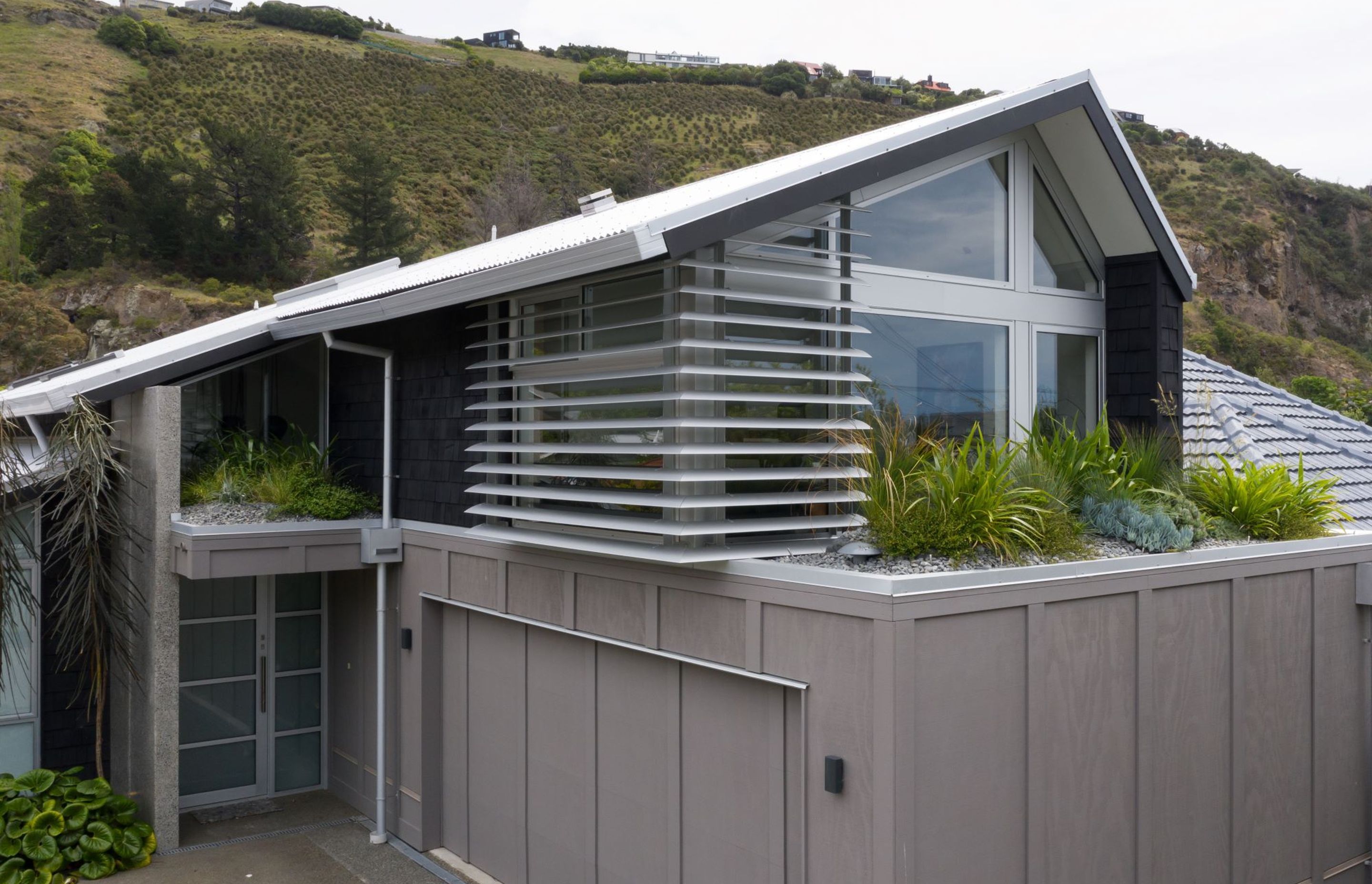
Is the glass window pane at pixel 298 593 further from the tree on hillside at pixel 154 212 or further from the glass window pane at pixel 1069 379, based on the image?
the tree on hillside at pixel 154 212

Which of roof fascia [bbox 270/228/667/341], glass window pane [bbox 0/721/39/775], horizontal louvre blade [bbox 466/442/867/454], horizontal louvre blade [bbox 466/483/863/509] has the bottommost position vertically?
glass window pane [bbox 0/721/39/775]

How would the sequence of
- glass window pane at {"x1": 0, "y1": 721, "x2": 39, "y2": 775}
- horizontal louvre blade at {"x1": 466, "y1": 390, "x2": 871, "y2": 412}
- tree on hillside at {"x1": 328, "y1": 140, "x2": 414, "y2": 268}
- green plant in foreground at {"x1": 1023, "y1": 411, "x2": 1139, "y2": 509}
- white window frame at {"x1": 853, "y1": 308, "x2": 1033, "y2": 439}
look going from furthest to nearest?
tree on hillside at {"x1": 328, "y1": 140, "x2": 414, "y2": 268} → glass window pane at {"x1": 0, "y1": 721, "x2": 39, "y2": 775} → white window frame at {"x1": 853, "y1": 308, "x2": 1033, "y2": 439} → green plant in foreground at {"x1": 1023, "y1": 411, "x2": 1139, "y2": 509} → horizontal louvre blade at {"x1": 466, "y1": 390, "x2": 871, "y2": 412}

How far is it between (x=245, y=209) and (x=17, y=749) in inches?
953

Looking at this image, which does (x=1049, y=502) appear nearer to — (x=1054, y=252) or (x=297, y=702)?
(x=1054, y=252)

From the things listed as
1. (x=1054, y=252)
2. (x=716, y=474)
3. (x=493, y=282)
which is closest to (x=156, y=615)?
(x=493, y=282)

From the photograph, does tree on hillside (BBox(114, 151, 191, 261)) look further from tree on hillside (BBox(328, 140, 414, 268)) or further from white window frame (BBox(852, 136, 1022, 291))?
white window frame (BBox(852, 136, 1022, 291))

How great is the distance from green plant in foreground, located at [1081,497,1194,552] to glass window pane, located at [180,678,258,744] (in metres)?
7.46

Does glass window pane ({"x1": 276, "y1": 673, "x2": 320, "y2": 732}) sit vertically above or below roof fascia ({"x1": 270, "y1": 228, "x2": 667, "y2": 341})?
below

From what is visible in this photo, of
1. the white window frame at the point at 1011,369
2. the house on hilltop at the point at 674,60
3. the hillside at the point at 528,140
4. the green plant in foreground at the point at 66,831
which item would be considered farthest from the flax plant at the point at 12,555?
the house on hilltop at the point at 674,60

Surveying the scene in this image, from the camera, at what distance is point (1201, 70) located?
174 feet

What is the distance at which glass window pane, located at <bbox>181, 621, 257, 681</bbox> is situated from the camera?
29.9 ft

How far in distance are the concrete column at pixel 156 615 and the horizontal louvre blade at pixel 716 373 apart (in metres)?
3.90

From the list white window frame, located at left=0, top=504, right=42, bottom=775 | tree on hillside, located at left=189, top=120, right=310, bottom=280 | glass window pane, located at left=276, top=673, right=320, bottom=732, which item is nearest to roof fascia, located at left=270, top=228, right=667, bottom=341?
white window frame, located at left=0, top=504, right=42, bottom=775

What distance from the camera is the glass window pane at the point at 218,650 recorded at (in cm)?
911
